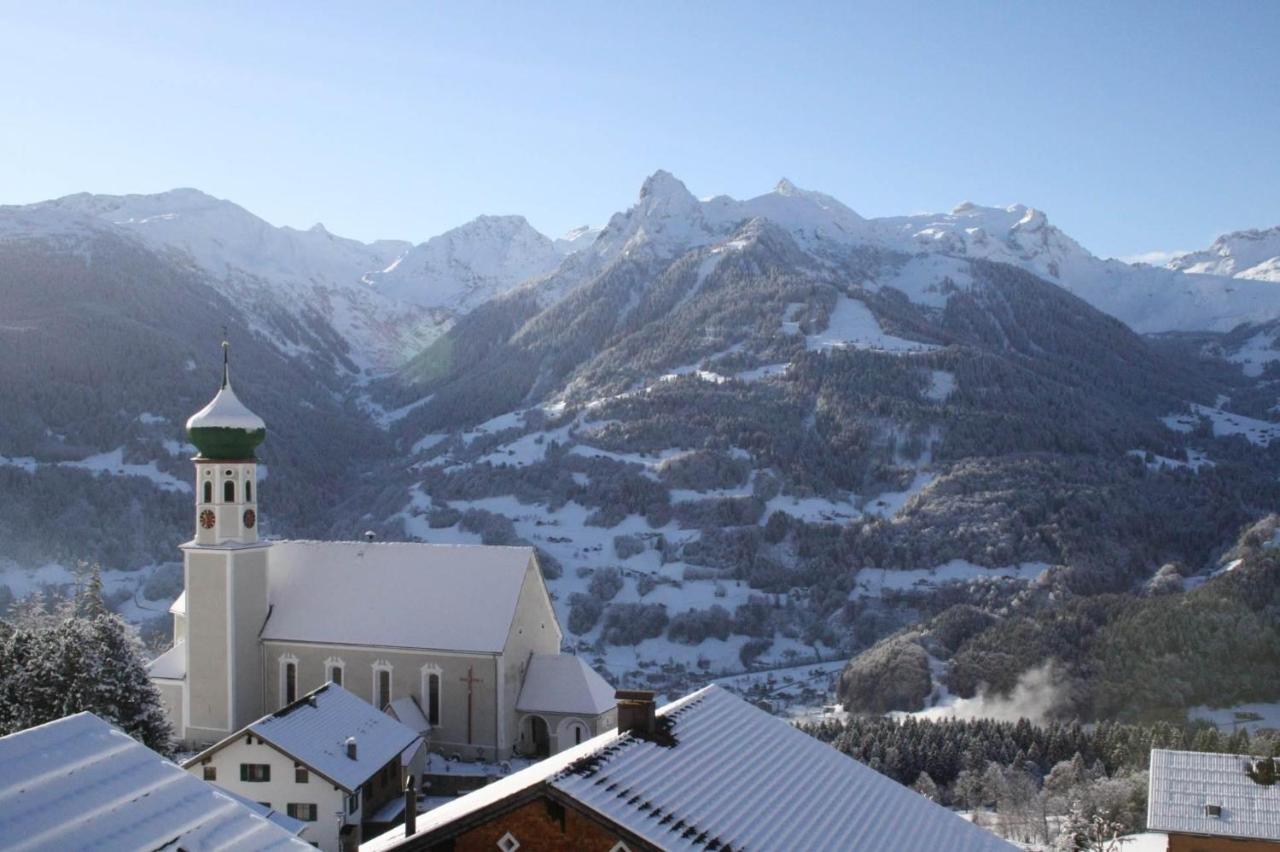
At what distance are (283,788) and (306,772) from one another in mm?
921

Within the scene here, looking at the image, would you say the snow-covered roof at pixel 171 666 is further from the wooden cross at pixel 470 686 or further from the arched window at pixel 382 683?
the wooden cross at pixel 470 686

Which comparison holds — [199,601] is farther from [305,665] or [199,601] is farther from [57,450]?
[57,450]

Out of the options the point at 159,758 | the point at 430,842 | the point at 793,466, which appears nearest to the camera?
the point at 159,758

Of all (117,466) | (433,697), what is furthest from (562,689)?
(117,466)

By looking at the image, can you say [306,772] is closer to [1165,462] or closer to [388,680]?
[388,680]

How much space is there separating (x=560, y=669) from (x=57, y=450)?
14639 cm

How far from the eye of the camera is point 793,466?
543 ft

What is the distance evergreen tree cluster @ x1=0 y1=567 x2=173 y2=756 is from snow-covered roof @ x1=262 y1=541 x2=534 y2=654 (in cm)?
637

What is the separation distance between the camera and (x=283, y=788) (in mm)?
36188

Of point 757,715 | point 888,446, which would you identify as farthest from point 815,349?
point 757,715

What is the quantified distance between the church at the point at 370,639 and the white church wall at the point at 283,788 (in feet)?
24.9

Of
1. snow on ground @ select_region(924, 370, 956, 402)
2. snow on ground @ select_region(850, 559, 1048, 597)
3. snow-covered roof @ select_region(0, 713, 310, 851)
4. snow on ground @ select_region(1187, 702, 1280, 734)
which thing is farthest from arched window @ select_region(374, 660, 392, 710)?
snow on ground @ select_region(924, 370, 956, 402)

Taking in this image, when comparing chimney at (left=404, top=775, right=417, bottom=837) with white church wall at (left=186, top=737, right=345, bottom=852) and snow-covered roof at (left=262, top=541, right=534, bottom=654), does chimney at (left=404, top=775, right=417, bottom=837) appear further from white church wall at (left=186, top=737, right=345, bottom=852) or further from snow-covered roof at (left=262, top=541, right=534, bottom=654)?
snow-covered roof at (left=262, top=541, right=534, bottom=654)

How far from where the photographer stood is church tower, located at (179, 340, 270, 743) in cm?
4559
